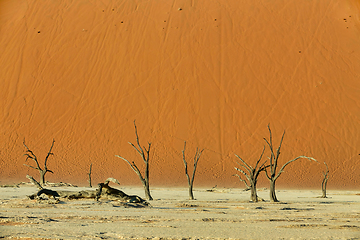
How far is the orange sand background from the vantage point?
37125 mm

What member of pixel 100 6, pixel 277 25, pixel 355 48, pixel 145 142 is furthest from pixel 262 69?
pixel 100 6

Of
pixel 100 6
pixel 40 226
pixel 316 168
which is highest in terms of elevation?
pixel 100 6

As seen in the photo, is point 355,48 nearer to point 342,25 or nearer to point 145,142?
point 342,25

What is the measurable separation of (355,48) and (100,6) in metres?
25.5

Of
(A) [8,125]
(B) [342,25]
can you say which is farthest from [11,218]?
(B) [342,25]

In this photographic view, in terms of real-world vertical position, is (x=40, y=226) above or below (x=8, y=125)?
below

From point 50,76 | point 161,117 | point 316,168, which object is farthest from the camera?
point 50,76

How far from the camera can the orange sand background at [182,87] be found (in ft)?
122

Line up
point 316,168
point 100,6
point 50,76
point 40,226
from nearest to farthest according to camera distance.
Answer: point 40,226, point 316,168, point 50,76, point 100,6

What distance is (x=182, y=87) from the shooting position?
135 feet

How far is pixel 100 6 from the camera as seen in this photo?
49.6 metres

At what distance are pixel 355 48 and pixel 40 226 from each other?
4202 centimetres

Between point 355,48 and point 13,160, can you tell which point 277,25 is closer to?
point 355,48

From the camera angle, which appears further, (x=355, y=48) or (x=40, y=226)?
(x=355, y=48)
